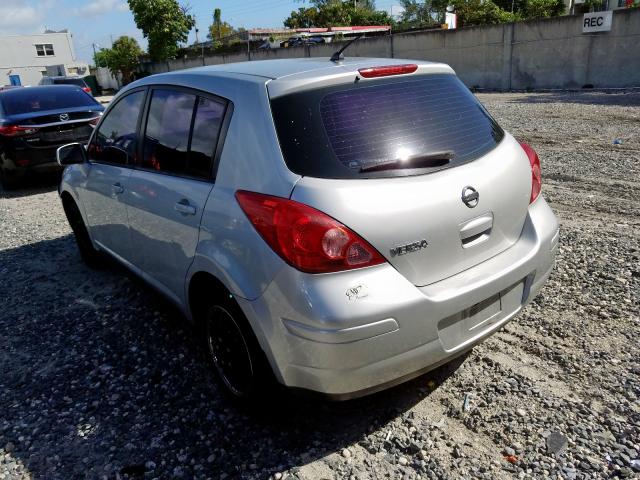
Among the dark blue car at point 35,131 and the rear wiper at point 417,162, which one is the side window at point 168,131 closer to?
the rear wiper at point 417,162

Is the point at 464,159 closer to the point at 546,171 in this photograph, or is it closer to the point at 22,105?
the point at 546,171

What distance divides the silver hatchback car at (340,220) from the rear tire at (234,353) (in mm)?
12

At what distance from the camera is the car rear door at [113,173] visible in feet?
12.2

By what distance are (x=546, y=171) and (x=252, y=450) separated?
631 cm

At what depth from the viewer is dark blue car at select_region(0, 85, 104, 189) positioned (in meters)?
8.42

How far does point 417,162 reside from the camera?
8.13 ft

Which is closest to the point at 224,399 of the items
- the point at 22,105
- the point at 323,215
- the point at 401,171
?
the point at 323,215

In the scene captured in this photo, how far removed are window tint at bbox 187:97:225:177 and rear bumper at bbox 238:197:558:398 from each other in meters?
0.85

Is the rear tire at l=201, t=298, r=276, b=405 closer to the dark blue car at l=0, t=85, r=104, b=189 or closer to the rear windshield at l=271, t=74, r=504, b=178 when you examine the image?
the rear windshield at l=271, t=74, r=504, b=178

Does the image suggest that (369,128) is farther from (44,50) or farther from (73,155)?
(44,50)

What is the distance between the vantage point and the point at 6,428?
297 centimetres

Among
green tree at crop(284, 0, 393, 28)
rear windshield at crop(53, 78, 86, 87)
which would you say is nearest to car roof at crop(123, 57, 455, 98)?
rear windshield at crop(53, 78, 86, 87)

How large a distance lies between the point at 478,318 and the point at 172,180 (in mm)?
1894

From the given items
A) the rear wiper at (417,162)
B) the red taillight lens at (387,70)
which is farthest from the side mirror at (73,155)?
the rear wiper at (417,162)
